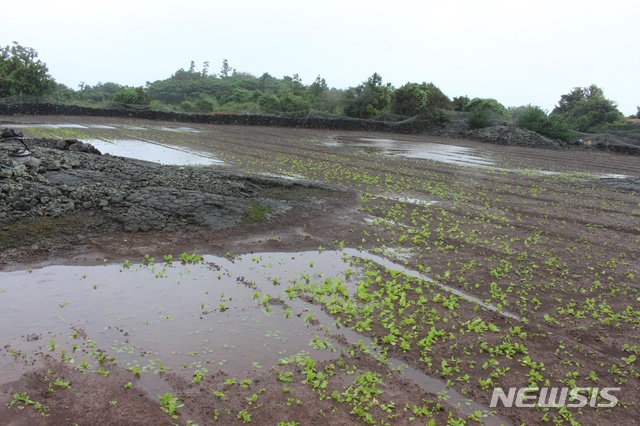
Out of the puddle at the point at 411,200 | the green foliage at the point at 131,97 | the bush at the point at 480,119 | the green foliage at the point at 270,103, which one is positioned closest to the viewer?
the puddle at the point at 411,200

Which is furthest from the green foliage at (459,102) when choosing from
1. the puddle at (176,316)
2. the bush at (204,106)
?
the puddle at (176,316)

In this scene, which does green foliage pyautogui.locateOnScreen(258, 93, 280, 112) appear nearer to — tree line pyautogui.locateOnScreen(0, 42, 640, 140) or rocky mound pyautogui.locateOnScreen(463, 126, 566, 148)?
tree line pyautogui.locateOnScreen(0, 42, 640, 140)

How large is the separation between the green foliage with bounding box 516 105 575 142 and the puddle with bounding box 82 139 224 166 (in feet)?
96.3

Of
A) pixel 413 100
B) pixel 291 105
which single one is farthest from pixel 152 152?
pixel 291 105

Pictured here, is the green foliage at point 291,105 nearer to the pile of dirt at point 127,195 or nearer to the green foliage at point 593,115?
the green foliage at point 593,115

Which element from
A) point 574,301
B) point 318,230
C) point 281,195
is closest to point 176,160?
point 281,195

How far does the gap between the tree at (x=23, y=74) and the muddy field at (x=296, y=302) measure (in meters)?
34.4

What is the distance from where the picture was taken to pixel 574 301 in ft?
24.4

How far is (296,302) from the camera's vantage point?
7.02 m

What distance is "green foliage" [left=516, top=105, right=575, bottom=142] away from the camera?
3805cm

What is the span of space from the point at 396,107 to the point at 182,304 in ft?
144

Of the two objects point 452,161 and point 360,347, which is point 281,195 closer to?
point 360,347

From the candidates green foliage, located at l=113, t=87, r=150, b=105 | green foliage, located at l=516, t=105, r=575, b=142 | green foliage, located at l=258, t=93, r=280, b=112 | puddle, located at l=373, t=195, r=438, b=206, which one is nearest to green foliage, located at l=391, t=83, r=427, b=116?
green foliage, located at l=516, t=105, r=575, b=142

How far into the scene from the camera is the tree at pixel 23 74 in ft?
135
